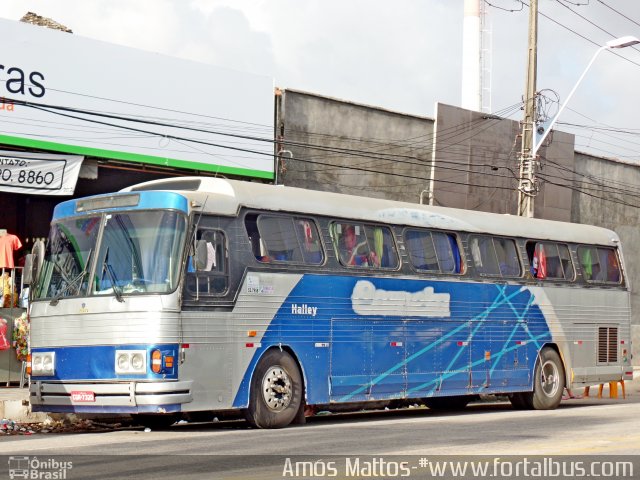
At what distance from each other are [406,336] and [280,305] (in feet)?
9.80

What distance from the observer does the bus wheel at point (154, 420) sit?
52.0 feet

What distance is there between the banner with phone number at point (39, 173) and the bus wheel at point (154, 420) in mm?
6388

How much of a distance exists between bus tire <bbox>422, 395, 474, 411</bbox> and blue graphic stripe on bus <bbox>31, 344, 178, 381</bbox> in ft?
25.4

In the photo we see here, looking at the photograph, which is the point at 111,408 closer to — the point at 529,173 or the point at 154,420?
the point at 154,420

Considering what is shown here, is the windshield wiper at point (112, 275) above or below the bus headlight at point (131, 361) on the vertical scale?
above

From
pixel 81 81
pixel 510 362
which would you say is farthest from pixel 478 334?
pixel 81 81

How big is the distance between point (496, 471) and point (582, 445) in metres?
2.40

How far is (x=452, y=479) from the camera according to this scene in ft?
29.6

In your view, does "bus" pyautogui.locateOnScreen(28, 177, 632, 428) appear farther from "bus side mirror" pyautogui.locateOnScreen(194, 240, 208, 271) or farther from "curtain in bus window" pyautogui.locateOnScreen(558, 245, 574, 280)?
"curtain in bus window" pyautogui.locateOnScreen(558, 245, 574, 280)

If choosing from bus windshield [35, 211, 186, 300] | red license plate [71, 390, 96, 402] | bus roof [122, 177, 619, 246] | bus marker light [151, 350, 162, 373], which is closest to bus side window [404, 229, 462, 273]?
bus roof [122, 177, 619, 246]

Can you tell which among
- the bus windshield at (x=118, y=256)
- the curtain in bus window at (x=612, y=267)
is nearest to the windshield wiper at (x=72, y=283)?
the bus windshield at (x=118, y=256)

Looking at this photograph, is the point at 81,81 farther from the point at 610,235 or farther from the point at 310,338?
the point at 610,235

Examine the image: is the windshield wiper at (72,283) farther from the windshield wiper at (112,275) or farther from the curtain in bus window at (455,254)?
the curtain in bus window at (455,254)

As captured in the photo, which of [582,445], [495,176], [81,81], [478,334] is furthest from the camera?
[495,176]
